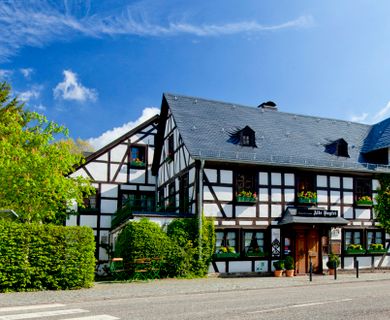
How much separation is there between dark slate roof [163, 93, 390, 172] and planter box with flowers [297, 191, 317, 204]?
144cm

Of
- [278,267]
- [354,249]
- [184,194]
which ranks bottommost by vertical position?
[278,267]

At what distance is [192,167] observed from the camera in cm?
2416

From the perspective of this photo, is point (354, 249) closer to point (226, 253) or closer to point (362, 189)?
point (362, 189)

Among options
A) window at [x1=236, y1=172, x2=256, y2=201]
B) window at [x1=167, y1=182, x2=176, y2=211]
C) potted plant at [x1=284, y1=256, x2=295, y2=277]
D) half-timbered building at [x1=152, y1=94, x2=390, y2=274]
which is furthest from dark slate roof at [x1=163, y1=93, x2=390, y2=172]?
potted plant at [x1=284, y1=256, x2=295, y2=277]

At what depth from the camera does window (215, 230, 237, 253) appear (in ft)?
77.0

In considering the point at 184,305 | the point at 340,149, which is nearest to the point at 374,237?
Result: the point at 340,149

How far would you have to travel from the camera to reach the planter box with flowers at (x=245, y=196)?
23.8 m

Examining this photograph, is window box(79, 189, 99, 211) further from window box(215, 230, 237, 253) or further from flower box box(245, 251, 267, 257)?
flower box box(245, 251, 267, 257)

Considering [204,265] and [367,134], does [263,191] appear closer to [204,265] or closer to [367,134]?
[204,265]

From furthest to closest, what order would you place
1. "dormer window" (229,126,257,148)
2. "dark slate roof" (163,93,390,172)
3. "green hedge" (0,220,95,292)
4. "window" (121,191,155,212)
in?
"window" (121,191,155,212) → "dormer window" (229,126,257,148) → "dark slate roof" (163,93,390,172) → "green hedge" (0,220,95,292)

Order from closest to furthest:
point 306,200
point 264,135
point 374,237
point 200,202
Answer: point 200,202 → point 306,200 → point 374,237 → point 264,135

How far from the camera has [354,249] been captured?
25938 mm

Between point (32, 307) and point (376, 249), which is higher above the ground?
point (376, 249)

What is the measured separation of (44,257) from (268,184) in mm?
12230
